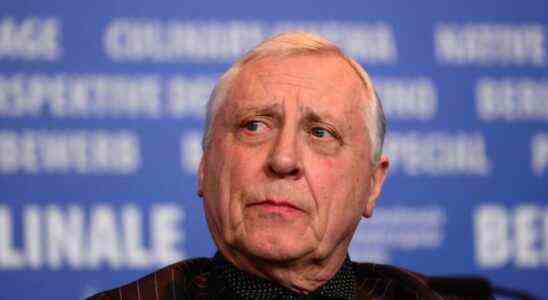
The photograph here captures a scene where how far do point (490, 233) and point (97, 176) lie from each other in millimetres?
1451

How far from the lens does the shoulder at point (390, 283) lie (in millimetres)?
2330

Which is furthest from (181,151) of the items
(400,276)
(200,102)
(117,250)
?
(400,276)

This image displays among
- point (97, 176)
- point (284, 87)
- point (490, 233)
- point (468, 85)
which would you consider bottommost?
point (490, 233)

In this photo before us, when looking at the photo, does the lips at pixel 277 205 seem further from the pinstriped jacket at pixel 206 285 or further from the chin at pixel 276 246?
the pinstriped jacket at pixel 206 285

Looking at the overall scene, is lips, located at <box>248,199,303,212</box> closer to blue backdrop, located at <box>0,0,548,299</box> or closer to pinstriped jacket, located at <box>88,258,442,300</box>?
pinstriped jacket, located at <box>88,258,442,300</box>

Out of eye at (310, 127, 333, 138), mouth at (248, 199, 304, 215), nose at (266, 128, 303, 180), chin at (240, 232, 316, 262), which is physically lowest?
chin at (240, 232, 316, 262)

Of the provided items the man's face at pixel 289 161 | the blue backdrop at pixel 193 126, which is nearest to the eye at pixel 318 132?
the man's face at pixel 289 161

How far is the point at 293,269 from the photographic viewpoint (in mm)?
2162

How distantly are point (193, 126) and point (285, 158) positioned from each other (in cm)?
155

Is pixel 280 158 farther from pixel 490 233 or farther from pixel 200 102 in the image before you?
pixel 490 233

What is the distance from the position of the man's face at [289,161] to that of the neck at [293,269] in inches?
1.1

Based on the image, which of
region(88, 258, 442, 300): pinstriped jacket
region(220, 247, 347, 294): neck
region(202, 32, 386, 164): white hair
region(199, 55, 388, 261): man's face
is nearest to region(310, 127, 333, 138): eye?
region(199, 55, 388, 261): man's face

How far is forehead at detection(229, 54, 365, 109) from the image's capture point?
7.11ft

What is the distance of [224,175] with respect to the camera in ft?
7.07
